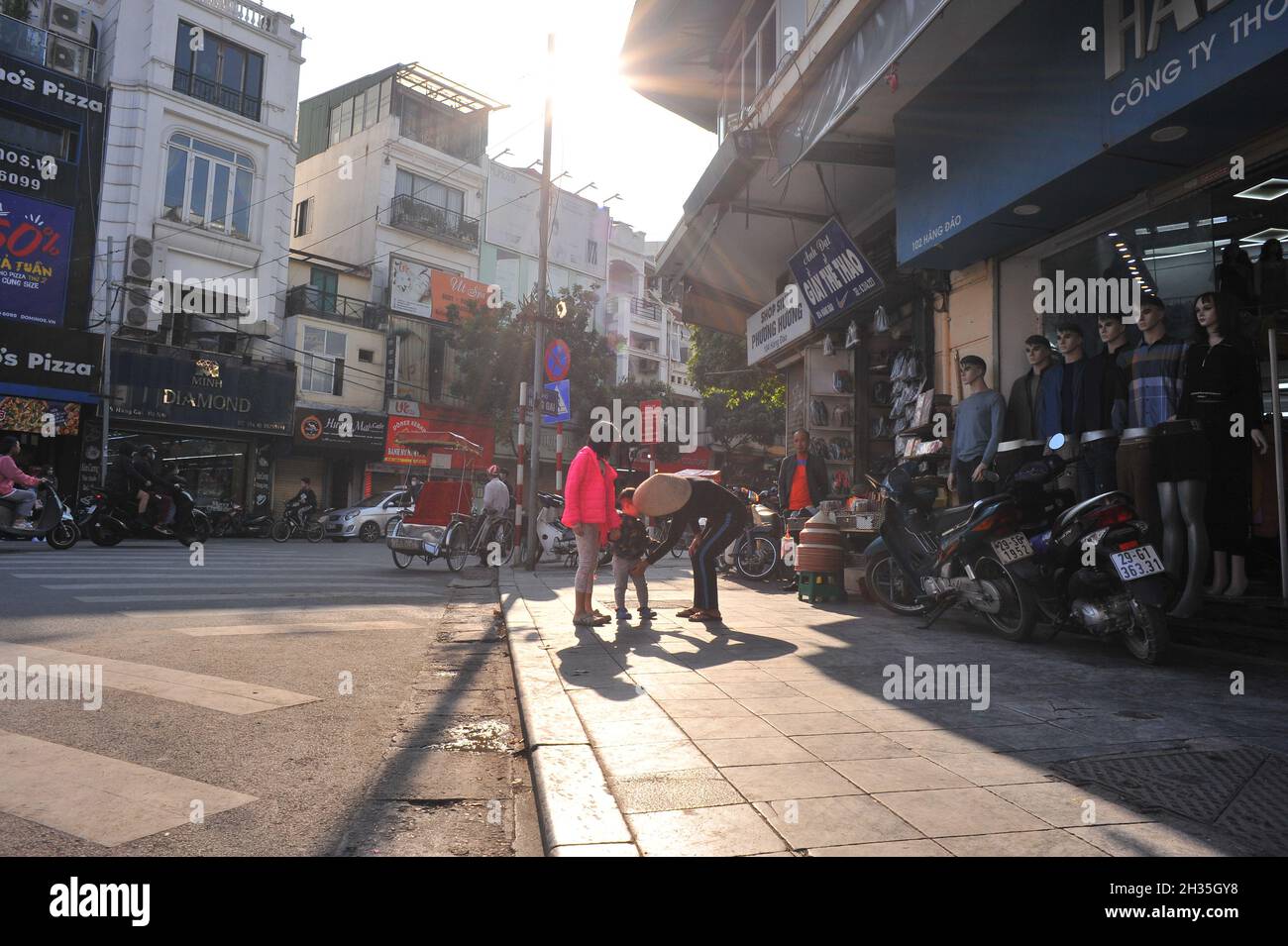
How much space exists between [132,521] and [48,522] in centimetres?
171

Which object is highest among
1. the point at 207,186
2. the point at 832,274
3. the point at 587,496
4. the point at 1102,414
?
the point at 207,186

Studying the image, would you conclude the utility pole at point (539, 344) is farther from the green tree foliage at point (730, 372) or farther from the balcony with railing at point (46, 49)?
the balcony with railing at point (46, 49)

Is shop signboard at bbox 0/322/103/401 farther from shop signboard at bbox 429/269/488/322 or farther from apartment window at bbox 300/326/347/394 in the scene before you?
shop signboard at bbox 429/269/488/322

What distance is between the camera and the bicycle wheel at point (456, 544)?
12711 mm

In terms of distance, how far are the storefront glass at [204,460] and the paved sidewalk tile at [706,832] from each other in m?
22.7

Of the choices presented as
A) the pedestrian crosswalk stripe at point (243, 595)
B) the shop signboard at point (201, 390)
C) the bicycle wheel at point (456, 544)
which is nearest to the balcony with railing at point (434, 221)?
→ the shop signboard at point (201, 390)

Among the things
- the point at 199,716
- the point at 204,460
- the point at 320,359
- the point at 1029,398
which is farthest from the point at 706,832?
the point at 320,359

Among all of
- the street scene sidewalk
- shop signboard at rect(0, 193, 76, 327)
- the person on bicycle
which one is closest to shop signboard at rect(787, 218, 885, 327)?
the street scene sidewalk

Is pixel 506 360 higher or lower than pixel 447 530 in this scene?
higher

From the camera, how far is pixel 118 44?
22.4 metres

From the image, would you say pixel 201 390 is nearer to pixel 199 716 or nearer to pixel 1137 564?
pixel 199 716

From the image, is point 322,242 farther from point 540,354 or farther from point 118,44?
point 540,354

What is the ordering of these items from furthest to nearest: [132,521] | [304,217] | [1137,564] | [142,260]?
[304,217], [142,260], [132,521], [1137,564]

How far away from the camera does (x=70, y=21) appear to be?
21.8m
